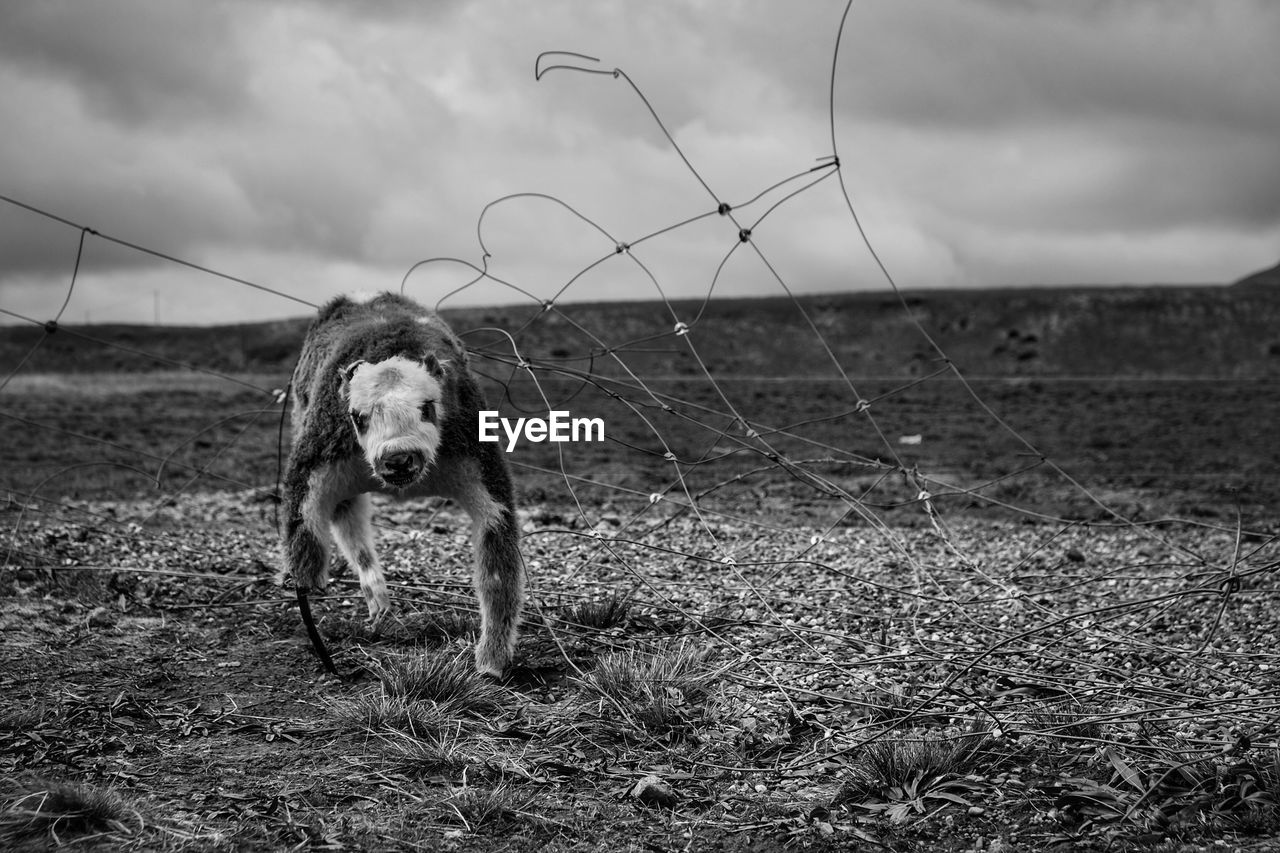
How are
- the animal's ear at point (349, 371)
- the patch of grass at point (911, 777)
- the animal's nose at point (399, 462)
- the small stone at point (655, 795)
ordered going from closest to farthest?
the patch of grass at point (911, 777) < the small stone at point (655, 795) < the animal's nose at point (399, 462) < the animal's ear at point (349, 371)

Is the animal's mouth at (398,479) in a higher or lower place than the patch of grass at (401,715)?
higher

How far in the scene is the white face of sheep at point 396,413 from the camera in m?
5.23

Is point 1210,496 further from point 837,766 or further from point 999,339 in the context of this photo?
point 999,339

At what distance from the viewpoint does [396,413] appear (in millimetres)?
5281

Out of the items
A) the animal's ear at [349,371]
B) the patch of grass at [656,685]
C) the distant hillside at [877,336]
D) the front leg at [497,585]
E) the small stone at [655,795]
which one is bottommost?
the small stone at [655,795]

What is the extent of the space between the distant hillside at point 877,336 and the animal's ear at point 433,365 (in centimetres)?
2888

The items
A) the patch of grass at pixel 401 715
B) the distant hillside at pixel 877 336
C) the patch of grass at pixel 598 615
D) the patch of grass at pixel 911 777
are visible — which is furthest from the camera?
the distant hillside at pixel 877 336

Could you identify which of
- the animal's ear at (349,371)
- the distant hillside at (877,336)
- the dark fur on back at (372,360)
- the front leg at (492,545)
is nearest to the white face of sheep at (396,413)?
the animal's ear at (349,371)

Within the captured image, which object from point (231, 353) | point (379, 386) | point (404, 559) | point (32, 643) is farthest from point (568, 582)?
point (231, 353)

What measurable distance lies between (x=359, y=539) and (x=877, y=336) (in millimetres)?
37812

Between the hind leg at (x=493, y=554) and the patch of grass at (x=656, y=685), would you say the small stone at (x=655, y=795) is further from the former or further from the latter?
the hind leg at (x=493, y=554)

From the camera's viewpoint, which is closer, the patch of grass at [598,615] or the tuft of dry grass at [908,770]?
the tuft of dry grass at [908,770]

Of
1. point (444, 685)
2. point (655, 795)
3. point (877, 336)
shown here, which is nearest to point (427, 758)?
point (444, 685)

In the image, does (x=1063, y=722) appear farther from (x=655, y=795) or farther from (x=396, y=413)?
(x=396, y=413)
